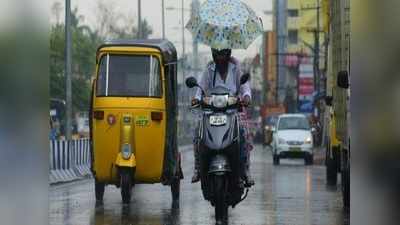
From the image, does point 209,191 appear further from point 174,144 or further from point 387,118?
point 387,118

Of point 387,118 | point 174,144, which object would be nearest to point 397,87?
point 387,118

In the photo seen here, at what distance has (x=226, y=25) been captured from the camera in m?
10.4

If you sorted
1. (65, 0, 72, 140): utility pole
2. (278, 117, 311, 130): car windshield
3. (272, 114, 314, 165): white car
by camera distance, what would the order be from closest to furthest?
(65, 0, 72, 140): utility pole → (272, 114, 314, 165): white car → (278, 117, 311, 130): car windshield

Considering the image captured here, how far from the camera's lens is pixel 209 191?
32.8 feet

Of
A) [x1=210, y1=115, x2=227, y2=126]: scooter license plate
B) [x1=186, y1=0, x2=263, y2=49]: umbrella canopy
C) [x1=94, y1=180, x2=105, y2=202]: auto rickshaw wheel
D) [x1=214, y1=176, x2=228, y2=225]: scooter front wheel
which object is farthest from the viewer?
[x1=94, y1=180, x2=105, y2=202]: auto rickshaw wheel

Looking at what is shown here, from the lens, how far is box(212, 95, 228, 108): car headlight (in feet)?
31.7

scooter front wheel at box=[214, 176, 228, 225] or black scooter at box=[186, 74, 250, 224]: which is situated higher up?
black scooter at box=[186, 74, 250, 224]

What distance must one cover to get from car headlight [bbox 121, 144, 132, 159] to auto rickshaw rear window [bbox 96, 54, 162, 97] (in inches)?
28.6

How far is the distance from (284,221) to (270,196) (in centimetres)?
392

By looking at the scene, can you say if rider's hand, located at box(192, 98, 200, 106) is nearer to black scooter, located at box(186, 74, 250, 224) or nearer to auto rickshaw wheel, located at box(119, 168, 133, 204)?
black scooter, located at box(186, 74, 250, 224)

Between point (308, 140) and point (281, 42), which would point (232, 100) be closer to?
point (308, 140)

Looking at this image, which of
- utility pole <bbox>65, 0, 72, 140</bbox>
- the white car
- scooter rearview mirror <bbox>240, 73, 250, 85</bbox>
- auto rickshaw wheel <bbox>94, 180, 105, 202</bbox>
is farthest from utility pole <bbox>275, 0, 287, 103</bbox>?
scooter rearview mirror <bbox>240, 73, 250, 85</bbox>

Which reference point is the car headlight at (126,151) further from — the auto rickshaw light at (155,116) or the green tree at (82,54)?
the green tree at (82,54)

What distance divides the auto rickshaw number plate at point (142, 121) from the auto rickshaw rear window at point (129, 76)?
1.16ft
